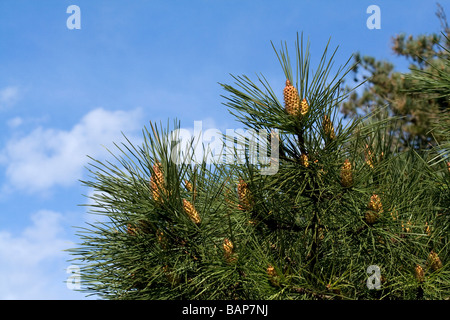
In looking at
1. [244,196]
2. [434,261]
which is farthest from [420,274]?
[244,196]

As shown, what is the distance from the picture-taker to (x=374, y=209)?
75.5 inches

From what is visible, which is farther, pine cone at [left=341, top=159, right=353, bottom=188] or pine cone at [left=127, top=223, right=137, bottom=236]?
pine cone at [left=127, top=223, right=137, bottom=236]

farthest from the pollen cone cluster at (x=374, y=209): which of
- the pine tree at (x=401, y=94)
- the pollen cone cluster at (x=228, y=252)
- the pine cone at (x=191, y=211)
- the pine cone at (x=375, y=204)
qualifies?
the pine tree at (x=401, y=94)

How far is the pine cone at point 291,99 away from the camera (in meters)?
1.83

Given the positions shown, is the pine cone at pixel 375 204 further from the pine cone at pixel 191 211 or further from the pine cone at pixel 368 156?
the pine cone at pixel 191 211

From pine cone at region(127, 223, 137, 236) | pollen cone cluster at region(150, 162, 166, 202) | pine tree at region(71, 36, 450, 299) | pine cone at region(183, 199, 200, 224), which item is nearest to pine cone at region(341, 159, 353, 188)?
pine tree at region(71, 36, 450, 299)

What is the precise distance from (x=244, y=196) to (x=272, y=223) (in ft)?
0.60

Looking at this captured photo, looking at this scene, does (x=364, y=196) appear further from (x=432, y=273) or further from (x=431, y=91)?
(x=431, y=91)

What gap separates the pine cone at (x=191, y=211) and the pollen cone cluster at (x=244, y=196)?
198 millimetres

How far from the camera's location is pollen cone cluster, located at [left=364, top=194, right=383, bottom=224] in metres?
1.91

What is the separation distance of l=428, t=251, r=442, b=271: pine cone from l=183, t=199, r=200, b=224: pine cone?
0.97m

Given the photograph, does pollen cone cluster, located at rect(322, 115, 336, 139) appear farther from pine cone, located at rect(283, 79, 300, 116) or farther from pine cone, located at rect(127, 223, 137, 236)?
pine cone, located at rect(127, 223, 137, 236)
